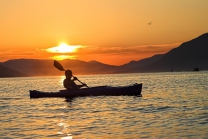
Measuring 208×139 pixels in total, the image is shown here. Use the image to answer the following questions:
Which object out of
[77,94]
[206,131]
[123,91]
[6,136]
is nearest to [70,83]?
[77,94]

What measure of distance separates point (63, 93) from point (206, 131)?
24497 mm

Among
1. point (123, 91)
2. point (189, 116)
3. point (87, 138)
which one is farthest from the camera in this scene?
point (123, 91)

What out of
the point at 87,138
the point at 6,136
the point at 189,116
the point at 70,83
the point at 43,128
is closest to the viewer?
the point at 87,138

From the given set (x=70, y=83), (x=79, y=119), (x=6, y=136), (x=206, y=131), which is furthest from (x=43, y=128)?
(x=70, y=83)

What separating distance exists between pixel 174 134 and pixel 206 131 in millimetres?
1740

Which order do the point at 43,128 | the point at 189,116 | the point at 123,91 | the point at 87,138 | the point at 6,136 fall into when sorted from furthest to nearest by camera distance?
1. the point at 123,91
2. the point at 189,116
3. the point at 43,128
4. the point at 6,136
5. the point at 87,138

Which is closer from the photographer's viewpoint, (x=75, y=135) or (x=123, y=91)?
(x=75, y=135)

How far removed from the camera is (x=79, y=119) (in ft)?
78.5

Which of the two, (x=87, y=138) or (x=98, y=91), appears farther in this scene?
(x=98, y=91)

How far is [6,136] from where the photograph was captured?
18344 millimetres

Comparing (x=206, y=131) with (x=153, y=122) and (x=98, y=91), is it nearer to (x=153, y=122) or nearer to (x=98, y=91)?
(x=153, y=122)

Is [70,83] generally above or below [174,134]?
above

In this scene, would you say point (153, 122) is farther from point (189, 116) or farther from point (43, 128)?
point (43, 128)

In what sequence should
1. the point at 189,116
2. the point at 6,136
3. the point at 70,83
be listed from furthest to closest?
the point at 70,83 < the point at 189,116 < the point at 6,136
